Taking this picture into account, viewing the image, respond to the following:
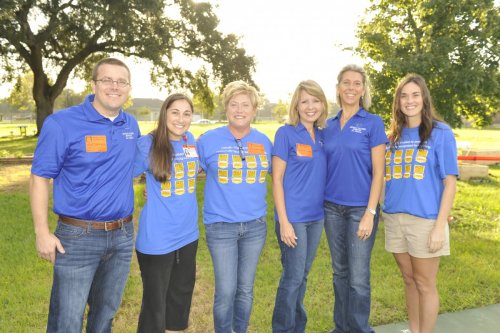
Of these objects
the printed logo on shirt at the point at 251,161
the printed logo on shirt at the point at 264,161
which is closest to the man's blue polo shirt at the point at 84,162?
the printed logo on shirt at the point at 251,161

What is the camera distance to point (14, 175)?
12.9 m

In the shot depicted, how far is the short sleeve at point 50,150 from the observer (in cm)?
251

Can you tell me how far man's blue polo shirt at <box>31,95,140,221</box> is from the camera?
2.52 meters

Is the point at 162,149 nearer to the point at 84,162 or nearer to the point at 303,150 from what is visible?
the point at 84,162

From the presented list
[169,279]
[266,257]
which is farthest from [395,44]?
[169,279]

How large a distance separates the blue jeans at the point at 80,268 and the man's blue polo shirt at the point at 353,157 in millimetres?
1633

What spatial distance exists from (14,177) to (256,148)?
1201cm

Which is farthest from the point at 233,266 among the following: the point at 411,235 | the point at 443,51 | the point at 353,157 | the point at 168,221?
the point at 443,51

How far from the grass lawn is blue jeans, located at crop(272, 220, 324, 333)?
621mm

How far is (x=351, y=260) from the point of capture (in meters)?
3.24

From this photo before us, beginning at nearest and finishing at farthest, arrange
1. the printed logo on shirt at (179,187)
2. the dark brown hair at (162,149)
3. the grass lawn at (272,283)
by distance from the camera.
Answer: the dark brown hair at (162,149) < the printed logo on shirt at (179,187) < the grass lawn at (272,283)

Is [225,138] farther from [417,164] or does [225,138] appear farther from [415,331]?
[415,331]

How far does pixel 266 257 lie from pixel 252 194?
3.05 metres

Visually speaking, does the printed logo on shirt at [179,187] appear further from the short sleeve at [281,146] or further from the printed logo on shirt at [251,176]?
the short sleeve at [281,146]
